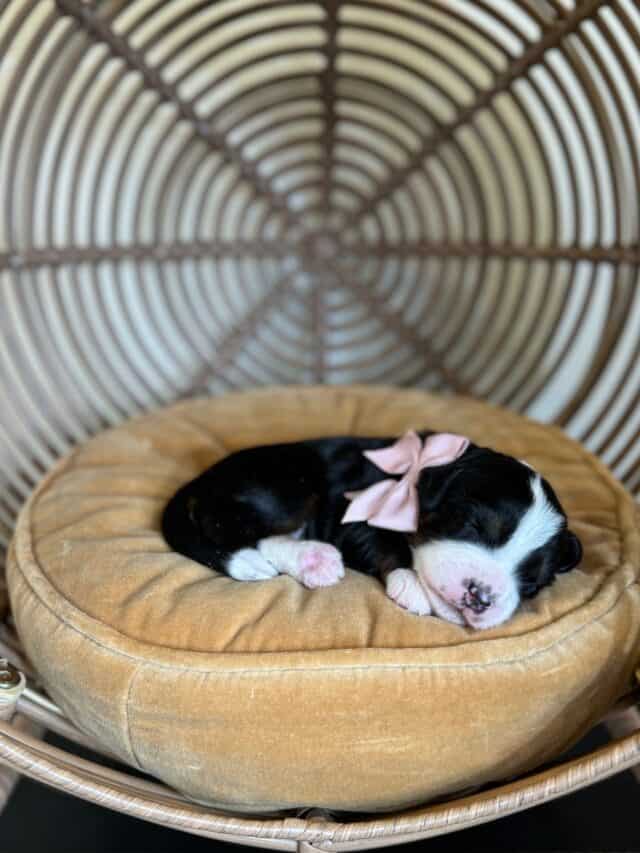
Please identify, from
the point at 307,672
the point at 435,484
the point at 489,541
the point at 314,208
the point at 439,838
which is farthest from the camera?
the point at 314,208

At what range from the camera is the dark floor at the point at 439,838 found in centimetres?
141

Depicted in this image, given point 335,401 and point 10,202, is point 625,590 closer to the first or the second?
point 335,401

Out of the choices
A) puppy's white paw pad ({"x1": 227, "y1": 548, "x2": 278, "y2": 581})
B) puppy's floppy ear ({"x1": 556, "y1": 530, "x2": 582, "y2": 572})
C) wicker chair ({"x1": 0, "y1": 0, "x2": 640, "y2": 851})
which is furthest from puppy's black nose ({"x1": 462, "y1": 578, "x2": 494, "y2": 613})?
wicker chair ({"x1": 0, "y1": 0, "x2": 640, "y2": 851})

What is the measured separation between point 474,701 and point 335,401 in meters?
0.95

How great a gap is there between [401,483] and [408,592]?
0.18 m

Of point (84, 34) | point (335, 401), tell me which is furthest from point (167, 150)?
point (335, 401)

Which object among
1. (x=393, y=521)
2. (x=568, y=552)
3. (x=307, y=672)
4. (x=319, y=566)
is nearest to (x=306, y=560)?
(x=319, y=566)

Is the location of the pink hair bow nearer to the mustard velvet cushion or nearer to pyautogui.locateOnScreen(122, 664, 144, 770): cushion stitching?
the mustard velvet cushion

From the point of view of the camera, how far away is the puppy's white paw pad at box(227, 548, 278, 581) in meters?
1.32

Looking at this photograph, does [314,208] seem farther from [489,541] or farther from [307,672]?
[307,672]

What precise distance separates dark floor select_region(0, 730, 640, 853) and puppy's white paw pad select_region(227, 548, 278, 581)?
450mm

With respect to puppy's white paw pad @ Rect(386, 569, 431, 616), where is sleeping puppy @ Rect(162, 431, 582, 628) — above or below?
above

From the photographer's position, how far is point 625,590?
1243 millimetres

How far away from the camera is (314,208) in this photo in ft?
7.49
